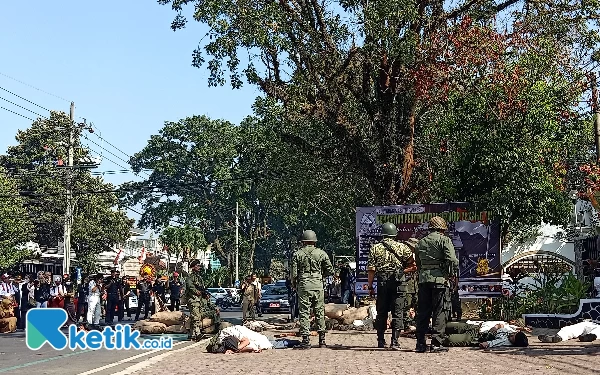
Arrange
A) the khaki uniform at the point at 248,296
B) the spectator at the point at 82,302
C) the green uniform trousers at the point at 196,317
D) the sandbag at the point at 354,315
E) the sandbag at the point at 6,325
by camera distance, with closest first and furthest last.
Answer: the green uniform trousers at the point at 196,317 → the sandbag at the point at 354,315 → the sandbag at the point at 6,325 → the khaki uniform at the point at 248,296 → the spectator at the point at 82,302

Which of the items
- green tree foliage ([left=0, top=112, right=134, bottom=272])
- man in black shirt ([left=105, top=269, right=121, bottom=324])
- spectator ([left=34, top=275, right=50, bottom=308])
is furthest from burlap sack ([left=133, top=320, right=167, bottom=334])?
green tree foliage ([left=0, top=112, right=134, bottom=272])

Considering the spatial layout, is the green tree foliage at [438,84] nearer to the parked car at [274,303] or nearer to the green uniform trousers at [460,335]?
the green uniform trousers at [460,335]

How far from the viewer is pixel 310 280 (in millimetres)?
14688

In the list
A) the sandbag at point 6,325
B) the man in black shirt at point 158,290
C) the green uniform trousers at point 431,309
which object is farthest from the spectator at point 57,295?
the green uniform trousers at point 431,309

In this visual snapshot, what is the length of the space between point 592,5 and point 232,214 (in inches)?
2364

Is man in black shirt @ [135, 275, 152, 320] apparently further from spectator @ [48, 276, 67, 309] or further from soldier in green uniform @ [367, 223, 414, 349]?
soldier in green uniform @ [367, 223, 414, 349]

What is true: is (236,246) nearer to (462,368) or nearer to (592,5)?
(592,5)

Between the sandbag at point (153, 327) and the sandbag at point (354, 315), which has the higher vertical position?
the sandbag at point (354, 315)

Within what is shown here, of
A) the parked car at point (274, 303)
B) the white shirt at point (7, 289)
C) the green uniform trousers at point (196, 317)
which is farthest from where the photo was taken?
the parked car at point (274, 303)

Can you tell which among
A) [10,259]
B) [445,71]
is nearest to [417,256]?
[445,71]

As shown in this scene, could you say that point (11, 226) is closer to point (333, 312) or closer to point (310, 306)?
point (333, 312)

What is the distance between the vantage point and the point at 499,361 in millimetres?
11586

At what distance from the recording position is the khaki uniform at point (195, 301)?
1780 centimetres

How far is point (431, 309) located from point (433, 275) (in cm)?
52
